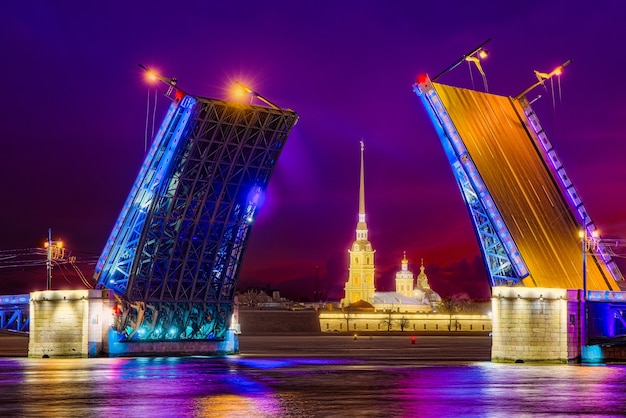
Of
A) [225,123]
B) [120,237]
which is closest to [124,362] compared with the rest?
[120,237]

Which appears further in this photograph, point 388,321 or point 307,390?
point 388,321

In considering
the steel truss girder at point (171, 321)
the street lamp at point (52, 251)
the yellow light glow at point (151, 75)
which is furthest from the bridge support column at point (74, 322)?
the yellow light glow at point (151, 75)

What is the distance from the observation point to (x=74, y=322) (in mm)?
56938

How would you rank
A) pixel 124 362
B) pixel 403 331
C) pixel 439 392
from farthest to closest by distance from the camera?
pixel 403 331
pixel 124 362
pixel 439 392

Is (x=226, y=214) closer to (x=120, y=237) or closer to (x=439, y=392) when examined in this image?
(x=120, y=237)

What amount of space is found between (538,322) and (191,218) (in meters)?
18.6

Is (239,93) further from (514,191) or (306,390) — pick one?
(306,390)

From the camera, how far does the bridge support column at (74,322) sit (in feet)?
186

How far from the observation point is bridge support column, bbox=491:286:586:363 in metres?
51.0

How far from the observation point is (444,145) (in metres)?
52.9

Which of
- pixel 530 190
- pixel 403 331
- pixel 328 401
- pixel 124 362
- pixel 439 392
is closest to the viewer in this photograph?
pixel 328 401

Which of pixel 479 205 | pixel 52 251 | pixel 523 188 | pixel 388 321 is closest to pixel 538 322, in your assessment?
pixel 479 205

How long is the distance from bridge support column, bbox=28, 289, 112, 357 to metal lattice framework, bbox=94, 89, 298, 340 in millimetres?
1026

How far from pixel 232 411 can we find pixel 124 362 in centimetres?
2629
